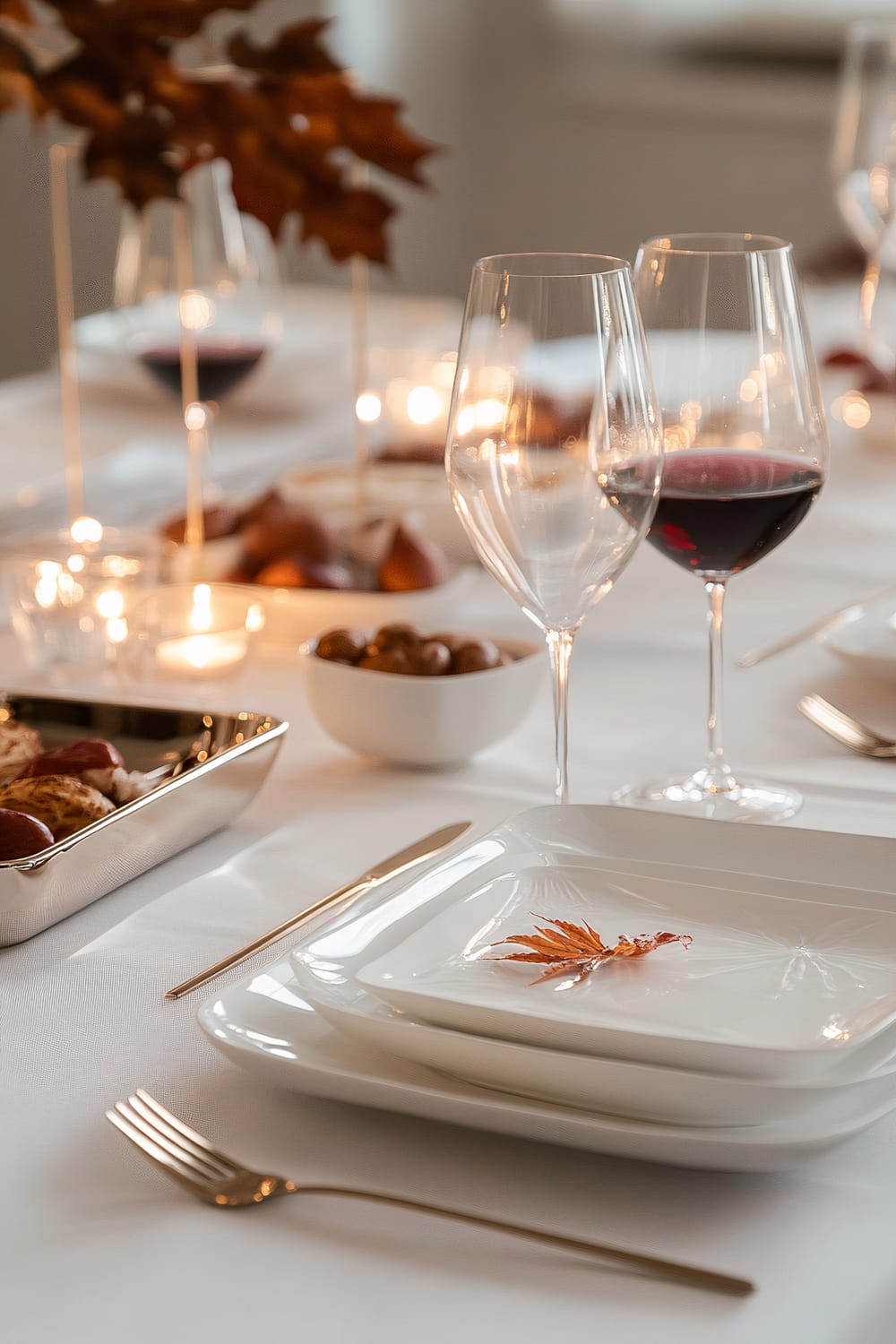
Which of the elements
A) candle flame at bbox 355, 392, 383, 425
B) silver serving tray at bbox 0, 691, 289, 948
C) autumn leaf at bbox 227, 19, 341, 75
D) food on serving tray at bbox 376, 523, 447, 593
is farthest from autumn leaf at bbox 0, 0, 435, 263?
candle flame at bbox 355, 392, 383, 425

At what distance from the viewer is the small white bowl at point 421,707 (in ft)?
2.89

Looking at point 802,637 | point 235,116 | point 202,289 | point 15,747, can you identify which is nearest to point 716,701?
point 802,637

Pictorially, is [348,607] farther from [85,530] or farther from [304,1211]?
[304,1211]

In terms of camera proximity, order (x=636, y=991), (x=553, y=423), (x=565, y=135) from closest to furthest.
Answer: (x=636, y=991) → (x=553, y=423) → (x=565, y=135)

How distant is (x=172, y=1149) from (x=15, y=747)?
36 cm

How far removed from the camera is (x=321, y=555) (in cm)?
121

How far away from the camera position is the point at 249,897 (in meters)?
0.73

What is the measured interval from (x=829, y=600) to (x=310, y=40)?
59 cm

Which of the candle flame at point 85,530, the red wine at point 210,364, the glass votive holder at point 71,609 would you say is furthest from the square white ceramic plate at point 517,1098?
the red wine at point 210,364

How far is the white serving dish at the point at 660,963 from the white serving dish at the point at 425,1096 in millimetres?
19

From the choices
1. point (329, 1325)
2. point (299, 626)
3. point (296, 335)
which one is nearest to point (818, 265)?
point (296, 335)

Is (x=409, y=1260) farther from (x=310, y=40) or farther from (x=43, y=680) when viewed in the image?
(x=310, y=40)

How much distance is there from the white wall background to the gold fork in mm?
4232

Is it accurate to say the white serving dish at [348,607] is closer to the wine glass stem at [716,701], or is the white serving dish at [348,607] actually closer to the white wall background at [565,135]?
the wine glass stem at [716,701]
